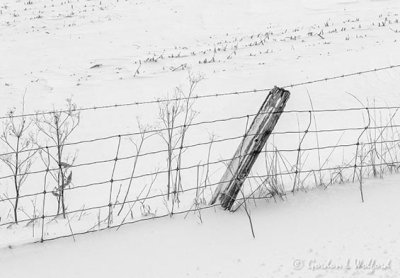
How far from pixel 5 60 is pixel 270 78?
6.76 meters

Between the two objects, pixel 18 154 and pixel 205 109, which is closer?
pixel 18 154

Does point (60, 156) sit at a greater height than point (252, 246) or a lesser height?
greater

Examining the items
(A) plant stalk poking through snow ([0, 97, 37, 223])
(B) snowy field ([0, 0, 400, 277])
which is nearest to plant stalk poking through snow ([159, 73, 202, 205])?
(B) snowy field ([0, 0, 400, 277])

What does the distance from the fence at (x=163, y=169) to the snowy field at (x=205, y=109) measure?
41 mm

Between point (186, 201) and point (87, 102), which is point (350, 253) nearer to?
point (186, 201)

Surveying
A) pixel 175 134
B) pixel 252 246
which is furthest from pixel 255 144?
pixel 175 134

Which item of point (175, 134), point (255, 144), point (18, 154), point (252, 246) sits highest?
point (255, 144)

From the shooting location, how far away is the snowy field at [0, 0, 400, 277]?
3.71 m

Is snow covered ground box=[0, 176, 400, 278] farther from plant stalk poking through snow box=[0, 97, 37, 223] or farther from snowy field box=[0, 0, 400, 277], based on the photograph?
plant stalk poking through snow box=[0, 97, 37, 223]

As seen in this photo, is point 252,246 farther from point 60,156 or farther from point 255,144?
point 60,156

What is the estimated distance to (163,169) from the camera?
7.30 meters

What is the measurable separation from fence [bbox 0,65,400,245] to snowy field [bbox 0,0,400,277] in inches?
1.6

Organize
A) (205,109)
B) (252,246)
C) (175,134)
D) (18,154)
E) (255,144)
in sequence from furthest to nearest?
(205,109) < (18,154) < (175,134) < (255,144) < (252,246)

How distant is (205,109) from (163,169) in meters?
2.02
